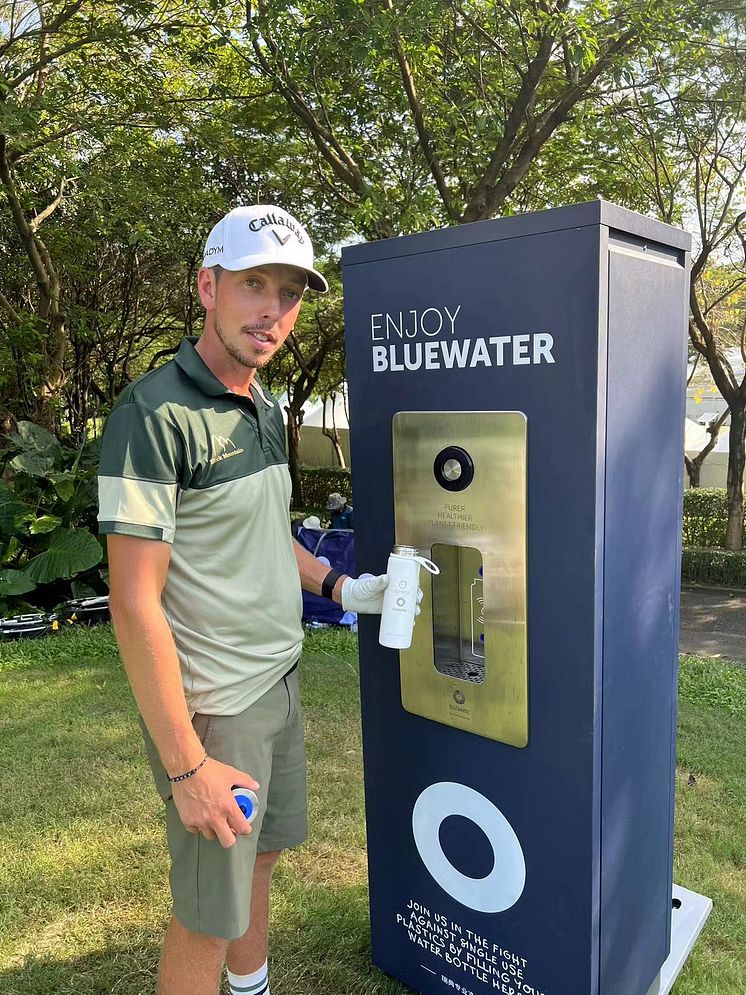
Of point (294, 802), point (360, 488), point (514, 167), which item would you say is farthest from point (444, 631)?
point (514, 167)

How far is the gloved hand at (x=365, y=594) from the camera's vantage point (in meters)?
1.93

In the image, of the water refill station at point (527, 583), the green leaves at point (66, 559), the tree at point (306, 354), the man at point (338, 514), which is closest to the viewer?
the water refill station at point (527, 583)

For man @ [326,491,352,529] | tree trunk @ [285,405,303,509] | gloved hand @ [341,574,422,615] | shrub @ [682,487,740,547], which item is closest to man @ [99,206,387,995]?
gloved hand @ [341,574,422,615]

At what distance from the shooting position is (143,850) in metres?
Result: 2.83

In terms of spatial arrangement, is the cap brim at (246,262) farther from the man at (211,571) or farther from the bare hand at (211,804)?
the bare hand at (211,804)

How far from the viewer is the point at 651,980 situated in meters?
2.11

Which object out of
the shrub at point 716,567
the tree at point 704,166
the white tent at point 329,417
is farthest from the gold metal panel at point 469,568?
the white tent at point 329,417

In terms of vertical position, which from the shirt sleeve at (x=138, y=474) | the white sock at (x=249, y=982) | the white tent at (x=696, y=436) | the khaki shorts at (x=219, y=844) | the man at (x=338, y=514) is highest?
the white tent at (x=696, y=436)

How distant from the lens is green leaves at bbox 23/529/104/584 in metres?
5.76

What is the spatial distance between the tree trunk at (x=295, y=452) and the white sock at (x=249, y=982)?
13343 mm

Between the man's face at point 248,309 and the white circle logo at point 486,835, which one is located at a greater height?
the man's face at point 248,309

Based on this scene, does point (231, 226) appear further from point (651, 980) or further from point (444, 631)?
point (651, 980)

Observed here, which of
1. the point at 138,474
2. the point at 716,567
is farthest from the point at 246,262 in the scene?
the point at 716,567

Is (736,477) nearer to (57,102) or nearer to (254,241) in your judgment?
(57,102)
